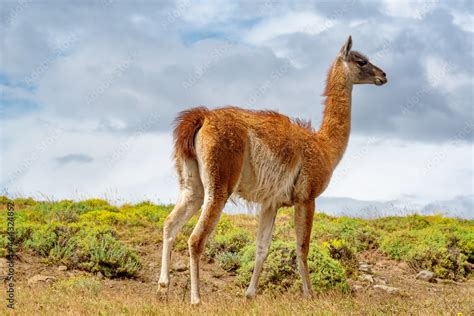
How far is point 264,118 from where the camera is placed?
33.4ft

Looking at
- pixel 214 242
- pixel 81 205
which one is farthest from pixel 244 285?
pixel 81 205

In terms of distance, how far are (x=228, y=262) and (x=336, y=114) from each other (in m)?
3.94

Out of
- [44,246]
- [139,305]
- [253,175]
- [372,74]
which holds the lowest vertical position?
[139,305]

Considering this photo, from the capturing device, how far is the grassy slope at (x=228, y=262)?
9008 millimetres

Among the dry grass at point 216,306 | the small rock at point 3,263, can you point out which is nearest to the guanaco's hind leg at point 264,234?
the dry grass at point 216,306

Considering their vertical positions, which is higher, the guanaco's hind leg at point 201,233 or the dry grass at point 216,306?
the guanaco's hind leg at point 201,233

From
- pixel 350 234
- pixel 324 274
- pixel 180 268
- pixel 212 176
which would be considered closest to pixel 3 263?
pixel 180 268

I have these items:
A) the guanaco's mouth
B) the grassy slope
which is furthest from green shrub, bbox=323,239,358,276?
the guanaco's mouth

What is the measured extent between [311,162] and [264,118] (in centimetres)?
98

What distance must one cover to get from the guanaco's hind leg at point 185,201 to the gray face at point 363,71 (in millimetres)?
3859

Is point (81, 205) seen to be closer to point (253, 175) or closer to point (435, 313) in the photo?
point (253, 175)

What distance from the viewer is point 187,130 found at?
31.1 ft

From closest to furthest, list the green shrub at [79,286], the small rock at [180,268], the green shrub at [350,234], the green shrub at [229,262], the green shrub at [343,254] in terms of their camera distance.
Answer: the green shrub at [79,286], the small rock at [180,268], the green shrub at [229,262], the green shrub at [343,254], the green shrub at [350,234]

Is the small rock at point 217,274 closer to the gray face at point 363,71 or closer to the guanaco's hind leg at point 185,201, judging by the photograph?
the guanaco's hind leg at point 185,201
